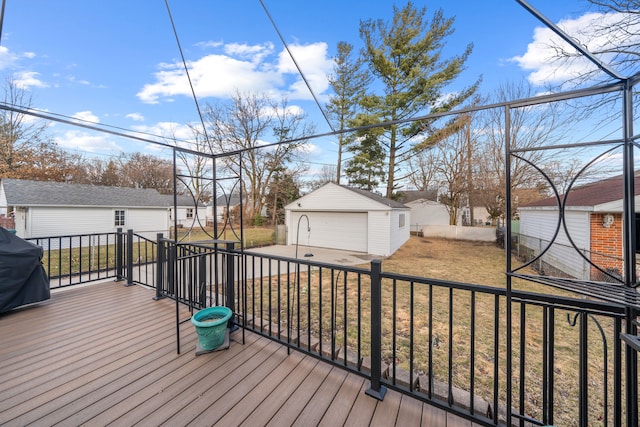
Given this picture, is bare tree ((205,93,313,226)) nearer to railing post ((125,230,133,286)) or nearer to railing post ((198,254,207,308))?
railing post ((125,230,133,286))

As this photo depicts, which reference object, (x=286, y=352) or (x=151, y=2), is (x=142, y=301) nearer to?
(x=286, y=352)

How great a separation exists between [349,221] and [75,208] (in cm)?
1249

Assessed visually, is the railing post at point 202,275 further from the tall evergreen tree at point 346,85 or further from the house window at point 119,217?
the house window at point 119,217

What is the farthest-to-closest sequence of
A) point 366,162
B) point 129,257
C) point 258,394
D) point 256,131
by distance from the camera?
point 256,131 → point 366,162 → point 129,257 → point 258,394

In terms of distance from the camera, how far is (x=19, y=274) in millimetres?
2730

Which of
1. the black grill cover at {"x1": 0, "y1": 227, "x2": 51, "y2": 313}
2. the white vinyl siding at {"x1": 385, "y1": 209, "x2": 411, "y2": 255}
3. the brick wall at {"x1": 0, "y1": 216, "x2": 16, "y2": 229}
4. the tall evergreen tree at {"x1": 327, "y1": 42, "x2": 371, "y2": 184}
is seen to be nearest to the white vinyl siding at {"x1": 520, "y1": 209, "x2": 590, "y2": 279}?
the white vinyl siding at {"x1": 385, "y1": 209, "x2": 411, "y2": 255}

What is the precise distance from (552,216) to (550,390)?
30.9 feet

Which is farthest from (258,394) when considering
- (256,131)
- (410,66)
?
(256,131)

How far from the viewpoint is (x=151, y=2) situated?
2.54m

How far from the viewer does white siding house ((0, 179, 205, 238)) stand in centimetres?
1005

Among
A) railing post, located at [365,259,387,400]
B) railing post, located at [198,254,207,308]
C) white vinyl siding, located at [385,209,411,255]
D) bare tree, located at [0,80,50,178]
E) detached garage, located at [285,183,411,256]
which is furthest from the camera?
bare tree, located at [0,80,50,178]

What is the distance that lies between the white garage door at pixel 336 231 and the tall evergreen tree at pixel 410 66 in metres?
4.32

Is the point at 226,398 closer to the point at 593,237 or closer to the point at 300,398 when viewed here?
the point at 300,398

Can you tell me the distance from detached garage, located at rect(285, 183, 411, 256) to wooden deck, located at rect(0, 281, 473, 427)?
6558mm
